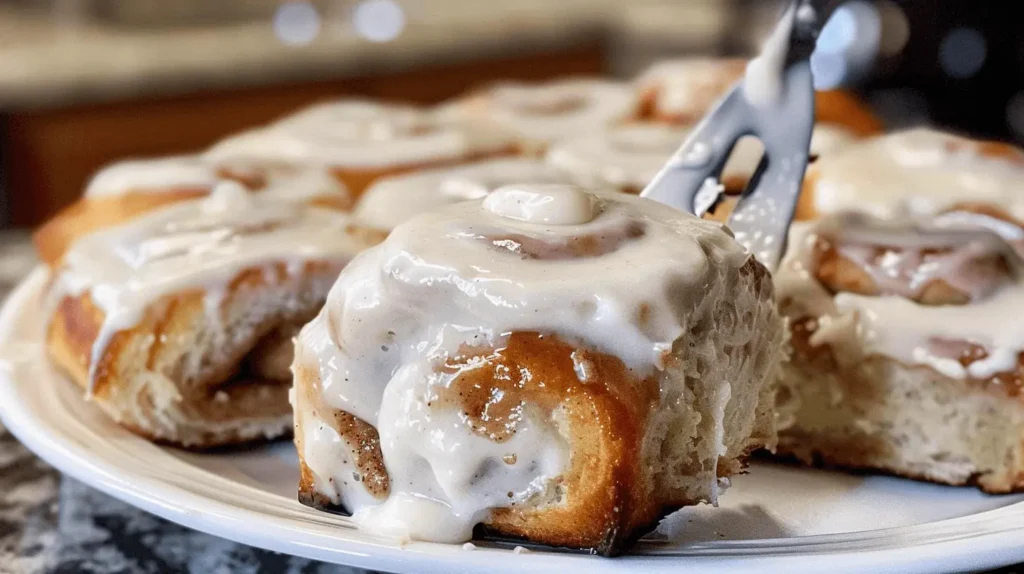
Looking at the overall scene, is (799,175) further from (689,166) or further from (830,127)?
(830,127)

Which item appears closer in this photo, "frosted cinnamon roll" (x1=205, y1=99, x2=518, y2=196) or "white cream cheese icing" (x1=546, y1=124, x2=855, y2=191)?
"white cream cheese icing" (x1=546, y1=124, x2=855, y2=191)

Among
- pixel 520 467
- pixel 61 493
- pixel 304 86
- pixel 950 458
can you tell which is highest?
pixel 520 467

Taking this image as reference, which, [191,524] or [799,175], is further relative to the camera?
[799,175]

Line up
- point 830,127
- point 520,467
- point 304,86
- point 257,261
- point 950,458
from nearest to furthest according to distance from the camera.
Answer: point 520,467
point 950,458
point 257,261
point 830,127
point 304,86

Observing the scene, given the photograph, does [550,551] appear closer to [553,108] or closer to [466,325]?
[466,325]

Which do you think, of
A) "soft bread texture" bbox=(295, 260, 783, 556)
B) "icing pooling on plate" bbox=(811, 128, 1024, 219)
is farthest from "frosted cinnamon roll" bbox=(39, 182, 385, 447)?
"icing pooling on plate" bbox=(811, 128, 1024, 219)

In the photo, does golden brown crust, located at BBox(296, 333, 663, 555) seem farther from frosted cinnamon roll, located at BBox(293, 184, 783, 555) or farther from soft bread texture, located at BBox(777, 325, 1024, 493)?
soft bread texture, located at BBox(777, 325, 1024, 493)

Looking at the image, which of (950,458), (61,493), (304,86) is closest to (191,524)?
(61,493)

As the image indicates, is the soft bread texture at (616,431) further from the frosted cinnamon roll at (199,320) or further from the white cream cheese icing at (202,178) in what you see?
A: the white cream cheese icing at (202,178)
